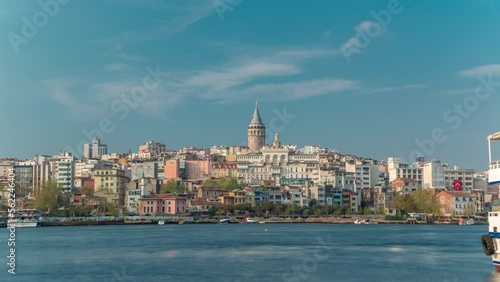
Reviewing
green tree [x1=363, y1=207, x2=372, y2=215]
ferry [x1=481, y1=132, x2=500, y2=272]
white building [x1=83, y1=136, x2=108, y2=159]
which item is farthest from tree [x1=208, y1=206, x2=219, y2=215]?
white building [x1=83, y1=136, x2=108, y2=159]

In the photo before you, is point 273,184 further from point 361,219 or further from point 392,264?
point 392,264

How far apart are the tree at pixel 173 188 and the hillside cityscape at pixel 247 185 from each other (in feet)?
0.34

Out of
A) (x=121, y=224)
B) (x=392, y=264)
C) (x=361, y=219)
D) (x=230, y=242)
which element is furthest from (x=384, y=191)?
(x=392, y=264)

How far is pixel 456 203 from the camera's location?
242 feet

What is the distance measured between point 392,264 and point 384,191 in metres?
54.7

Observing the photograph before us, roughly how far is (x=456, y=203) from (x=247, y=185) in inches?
887

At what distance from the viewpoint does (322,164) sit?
96375 mm

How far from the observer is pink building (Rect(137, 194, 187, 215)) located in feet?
241

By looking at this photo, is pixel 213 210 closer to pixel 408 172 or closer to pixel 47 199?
pixel 47 199

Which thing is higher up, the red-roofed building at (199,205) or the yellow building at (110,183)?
the yellow building at (110,183)

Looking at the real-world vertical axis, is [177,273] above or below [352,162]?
below

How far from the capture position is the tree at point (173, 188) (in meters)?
81.5

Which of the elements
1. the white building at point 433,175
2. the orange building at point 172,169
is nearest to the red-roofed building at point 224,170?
the orange building at point 172,169

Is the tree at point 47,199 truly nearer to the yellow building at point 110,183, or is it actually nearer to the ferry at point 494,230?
the yellow building at point 110,183
